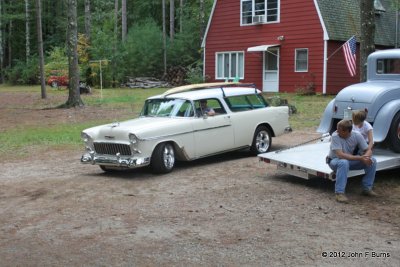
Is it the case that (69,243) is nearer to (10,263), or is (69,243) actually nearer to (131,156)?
(10,263)

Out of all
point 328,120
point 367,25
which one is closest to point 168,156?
point 328,120

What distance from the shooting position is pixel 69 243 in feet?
19.0

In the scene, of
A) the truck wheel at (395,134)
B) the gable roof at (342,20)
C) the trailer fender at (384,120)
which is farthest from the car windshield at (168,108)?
→ the gable roof at (342,20)

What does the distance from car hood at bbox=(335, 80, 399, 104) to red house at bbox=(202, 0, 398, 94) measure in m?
17.5

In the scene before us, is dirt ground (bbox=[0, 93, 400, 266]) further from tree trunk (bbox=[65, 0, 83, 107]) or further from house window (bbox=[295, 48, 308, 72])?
house window (bbox=[295, 48, 308, 72])

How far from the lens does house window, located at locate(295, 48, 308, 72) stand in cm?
2777

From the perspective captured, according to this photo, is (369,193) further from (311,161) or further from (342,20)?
(342,20)

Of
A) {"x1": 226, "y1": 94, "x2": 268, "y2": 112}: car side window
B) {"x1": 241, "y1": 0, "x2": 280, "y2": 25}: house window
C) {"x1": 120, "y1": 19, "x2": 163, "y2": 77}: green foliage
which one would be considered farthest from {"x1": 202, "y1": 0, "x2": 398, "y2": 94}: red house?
{"x1": 226, "y1": 94, "x2": 268, "y2": 112}: car side window

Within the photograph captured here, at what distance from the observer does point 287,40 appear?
28312mm

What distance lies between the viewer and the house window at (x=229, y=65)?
3109 cm

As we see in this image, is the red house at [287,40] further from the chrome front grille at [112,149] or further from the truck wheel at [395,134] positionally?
the chrome front grille at [112,149]

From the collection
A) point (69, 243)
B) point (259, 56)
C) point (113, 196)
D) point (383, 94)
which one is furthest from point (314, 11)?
point (69, 243)

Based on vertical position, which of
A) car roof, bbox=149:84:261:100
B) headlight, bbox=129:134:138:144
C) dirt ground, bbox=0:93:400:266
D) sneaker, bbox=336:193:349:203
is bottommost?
dirt ground, bbox=0:93:400:266

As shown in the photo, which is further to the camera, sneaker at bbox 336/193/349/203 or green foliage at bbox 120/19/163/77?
green foliage at bbox 120/19/163/77
